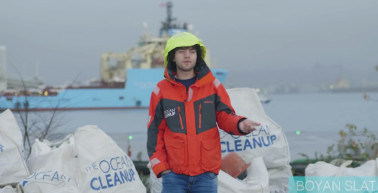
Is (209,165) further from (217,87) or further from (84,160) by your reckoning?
(84,160)

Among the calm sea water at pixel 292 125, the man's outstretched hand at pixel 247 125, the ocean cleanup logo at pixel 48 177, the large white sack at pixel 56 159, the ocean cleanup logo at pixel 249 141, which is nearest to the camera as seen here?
the man's outstretched hand at pixel 247 125

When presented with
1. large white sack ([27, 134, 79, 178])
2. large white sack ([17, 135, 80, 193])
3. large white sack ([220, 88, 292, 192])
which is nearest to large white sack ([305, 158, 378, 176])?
large white sack ([220, 88, 292, 192])

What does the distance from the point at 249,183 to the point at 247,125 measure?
0.94 meters

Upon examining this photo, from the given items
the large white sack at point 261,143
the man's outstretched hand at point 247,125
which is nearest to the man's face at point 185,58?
the man's outstretched hand at point 247,125

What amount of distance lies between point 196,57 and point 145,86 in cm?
3396

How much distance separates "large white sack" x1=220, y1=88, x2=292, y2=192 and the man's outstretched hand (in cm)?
125

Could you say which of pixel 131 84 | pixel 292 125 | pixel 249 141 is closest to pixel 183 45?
pixel 249 141

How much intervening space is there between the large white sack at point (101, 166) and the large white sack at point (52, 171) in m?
0.11

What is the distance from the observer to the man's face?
1.88 m

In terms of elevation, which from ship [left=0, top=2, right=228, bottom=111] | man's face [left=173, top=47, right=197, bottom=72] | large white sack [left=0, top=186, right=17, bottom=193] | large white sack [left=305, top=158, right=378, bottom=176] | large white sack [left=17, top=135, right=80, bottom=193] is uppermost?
man's face [left=173, top=47, right=197, bottom=72]

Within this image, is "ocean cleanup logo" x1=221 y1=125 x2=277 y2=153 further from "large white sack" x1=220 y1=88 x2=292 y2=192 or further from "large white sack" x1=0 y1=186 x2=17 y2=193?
"large white sack" x1=0 y1=186 x2=17 y2=193

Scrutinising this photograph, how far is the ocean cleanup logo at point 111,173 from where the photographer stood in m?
2.65

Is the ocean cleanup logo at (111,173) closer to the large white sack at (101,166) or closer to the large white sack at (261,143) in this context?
the large white sack at (101,166)

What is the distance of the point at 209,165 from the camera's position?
1.84 metres
